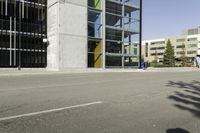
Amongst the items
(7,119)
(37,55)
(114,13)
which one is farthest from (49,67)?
(7,119)

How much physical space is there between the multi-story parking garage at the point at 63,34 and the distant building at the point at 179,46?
93.5 m

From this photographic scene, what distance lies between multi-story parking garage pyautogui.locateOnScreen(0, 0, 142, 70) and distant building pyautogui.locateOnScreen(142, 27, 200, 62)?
93460mm

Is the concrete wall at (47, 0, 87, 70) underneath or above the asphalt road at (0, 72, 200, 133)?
above

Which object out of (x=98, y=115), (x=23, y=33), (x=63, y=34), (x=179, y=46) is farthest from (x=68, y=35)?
(x=179, y=46)

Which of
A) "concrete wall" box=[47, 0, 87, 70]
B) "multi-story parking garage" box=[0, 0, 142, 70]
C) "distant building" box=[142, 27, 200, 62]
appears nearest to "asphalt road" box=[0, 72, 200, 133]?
"concrete wall" box=[47, 0, 87, 70]

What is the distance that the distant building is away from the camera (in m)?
142

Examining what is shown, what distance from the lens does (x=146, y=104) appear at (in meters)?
8.72

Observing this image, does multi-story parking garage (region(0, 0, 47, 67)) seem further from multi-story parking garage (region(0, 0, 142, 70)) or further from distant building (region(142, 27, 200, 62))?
distant building (region(142, 27, 200, 62))

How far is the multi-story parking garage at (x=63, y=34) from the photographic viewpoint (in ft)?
118

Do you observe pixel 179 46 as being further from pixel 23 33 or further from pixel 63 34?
pixel 23 33

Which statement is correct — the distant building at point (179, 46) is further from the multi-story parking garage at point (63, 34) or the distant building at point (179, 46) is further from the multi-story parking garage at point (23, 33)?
the multi-story parking garage at point (23, 33)

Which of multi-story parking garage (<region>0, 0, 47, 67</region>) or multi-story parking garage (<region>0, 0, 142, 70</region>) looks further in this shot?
multi-story parking garage (<region>0, 0, 142, 70</region>)

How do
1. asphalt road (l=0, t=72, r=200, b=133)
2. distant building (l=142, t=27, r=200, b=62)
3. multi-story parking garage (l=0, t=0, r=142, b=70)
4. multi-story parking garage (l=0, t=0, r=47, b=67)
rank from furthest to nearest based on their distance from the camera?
distant building (l=142, t=27, r=200, b=62), multi-story parking garage (l=0, t=0, r=142, b=70), multi-story parking garage (l=0, t=0, r=47, b=67), asphalt road (l=0, t=72, r=200, b=133)

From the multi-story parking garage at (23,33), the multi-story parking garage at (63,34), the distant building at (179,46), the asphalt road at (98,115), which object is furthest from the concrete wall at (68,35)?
the distant building at (179,46)
